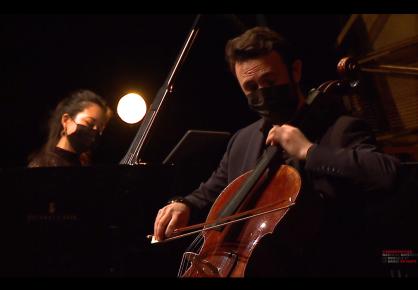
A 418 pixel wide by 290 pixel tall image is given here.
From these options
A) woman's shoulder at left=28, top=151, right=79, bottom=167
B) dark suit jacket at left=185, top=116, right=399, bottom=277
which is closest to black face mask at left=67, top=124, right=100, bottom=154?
woman's shoulder at left=28, top=151, right=79, bottom=167

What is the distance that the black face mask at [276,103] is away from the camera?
1.85 metres

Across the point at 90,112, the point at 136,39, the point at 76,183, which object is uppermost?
the point at 136,39

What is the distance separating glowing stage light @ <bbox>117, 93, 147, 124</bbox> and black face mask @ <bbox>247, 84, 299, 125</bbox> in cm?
175

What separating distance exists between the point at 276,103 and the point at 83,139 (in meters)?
1.52

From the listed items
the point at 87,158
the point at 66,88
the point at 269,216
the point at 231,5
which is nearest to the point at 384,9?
the point at 231,5

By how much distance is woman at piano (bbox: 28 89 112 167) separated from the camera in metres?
2.91

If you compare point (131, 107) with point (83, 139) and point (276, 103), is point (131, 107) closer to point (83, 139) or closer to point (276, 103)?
point (83, 139)

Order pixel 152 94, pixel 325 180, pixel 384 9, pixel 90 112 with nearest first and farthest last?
pixel 325 180
pixel 384 9
pixel 90 112
pixel 152 94

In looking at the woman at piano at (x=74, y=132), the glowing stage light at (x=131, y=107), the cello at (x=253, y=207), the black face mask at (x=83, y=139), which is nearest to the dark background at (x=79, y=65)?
the glowing stage light at (x=131, y=107)

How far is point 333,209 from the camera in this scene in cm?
170

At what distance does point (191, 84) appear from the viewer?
4.04 m

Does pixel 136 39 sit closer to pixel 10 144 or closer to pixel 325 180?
pixel 10 144

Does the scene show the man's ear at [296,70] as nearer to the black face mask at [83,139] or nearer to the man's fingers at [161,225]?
the man's fingers at [161,225]

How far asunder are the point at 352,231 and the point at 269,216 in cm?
40
